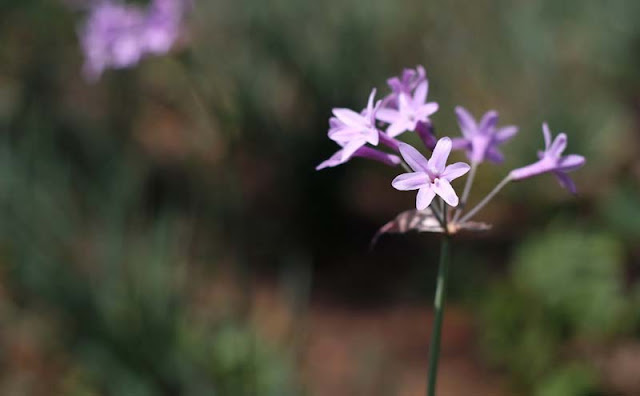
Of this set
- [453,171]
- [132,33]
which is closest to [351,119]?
[453,171]

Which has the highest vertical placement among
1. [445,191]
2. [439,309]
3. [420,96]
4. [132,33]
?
[132,33]

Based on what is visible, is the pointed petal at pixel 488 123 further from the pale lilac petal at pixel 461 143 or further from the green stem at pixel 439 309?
the green stem at pixel 439 309

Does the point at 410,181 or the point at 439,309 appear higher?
the point at 410,181

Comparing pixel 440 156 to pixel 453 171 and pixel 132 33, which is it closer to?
pixel 453 171

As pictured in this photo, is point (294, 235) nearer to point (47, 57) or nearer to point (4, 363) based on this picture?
point (4, 363)

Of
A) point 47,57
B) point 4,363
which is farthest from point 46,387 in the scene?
point 47,57

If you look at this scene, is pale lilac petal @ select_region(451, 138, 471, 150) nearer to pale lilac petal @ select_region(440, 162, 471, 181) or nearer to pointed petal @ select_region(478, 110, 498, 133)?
pointed petal @ select_region(478, 110, 498, 133)
